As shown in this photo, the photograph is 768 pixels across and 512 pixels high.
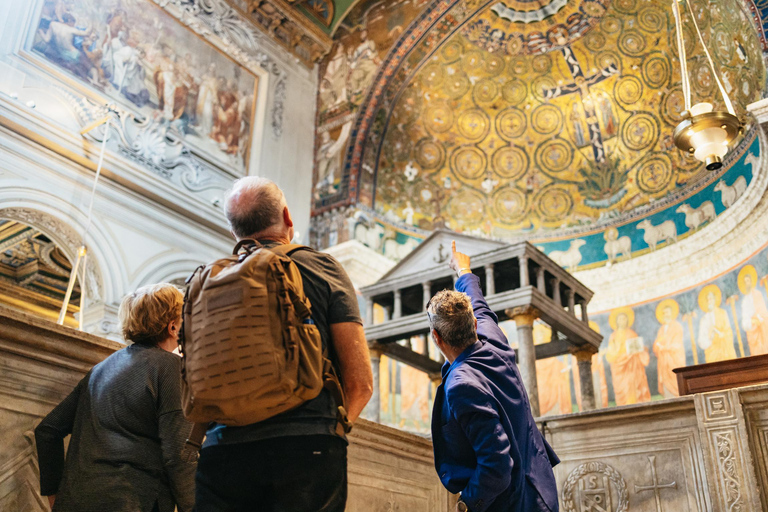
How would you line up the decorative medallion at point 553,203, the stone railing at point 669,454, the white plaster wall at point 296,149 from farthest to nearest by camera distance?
the decorative medallion at point 553,203 → the white plaster wall at point 296,149 → the stone railing at point 669,454

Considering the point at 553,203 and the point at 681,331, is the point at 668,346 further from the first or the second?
the point at 553,203

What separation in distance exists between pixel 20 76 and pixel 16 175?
110 centimetres

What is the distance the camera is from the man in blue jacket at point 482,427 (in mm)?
2312

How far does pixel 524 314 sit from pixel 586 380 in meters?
1.25

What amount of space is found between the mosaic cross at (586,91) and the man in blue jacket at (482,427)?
937 centimetres

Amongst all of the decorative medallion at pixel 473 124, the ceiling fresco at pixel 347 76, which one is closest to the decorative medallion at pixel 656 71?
the decorative medallion at pixel 473 124

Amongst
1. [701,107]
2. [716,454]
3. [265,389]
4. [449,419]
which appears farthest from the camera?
[701,107]

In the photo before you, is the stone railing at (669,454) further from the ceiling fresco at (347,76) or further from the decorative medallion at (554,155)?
the decorative medallion at (554,155)

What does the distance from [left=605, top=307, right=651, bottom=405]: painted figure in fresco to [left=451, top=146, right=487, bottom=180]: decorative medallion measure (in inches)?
129

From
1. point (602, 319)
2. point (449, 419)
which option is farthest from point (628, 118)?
point (449, 419)

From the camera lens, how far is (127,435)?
212cm

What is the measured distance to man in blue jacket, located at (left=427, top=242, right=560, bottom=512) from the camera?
91.0 inches

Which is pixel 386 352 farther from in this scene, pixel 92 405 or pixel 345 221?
pixel 92 405

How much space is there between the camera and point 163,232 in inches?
335
